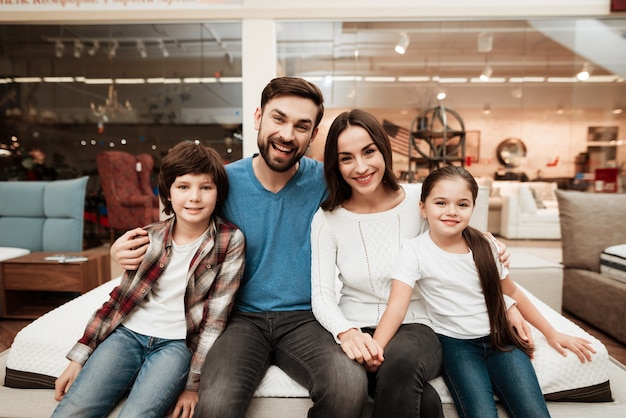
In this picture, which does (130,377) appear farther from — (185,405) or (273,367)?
(273,367)

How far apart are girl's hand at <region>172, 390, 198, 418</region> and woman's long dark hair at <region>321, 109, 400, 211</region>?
740 mm

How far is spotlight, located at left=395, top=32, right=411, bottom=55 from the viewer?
17.5 feet

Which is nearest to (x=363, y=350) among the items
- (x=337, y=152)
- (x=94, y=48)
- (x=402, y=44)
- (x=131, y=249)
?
(x=337, y=152)

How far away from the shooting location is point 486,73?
6.03 m

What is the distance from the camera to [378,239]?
141 centimetres

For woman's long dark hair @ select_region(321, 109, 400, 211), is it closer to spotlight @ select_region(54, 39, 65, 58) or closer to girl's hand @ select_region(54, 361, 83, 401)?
girl's hand @ select_region(54, 361, 83, 401)

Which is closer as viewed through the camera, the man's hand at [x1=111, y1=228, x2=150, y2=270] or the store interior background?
the man's hand at [x1=111, y1=228, x2=150, y2=270]

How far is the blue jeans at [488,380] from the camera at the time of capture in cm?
112

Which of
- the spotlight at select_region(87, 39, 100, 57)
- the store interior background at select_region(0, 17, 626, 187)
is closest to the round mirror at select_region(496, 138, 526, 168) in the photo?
the store interior background at select_region(0, 17, 626, 187)

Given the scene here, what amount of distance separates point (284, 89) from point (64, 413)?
3.89 ft

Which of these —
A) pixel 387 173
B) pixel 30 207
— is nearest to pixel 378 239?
pixel 387 173

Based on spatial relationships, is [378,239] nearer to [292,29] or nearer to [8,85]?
[292,29]

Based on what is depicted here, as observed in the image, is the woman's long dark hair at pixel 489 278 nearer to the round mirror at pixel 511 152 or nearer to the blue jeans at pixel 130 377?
the blue jeans at pixel 130 377

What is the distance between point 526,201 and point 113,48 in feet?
21.2
